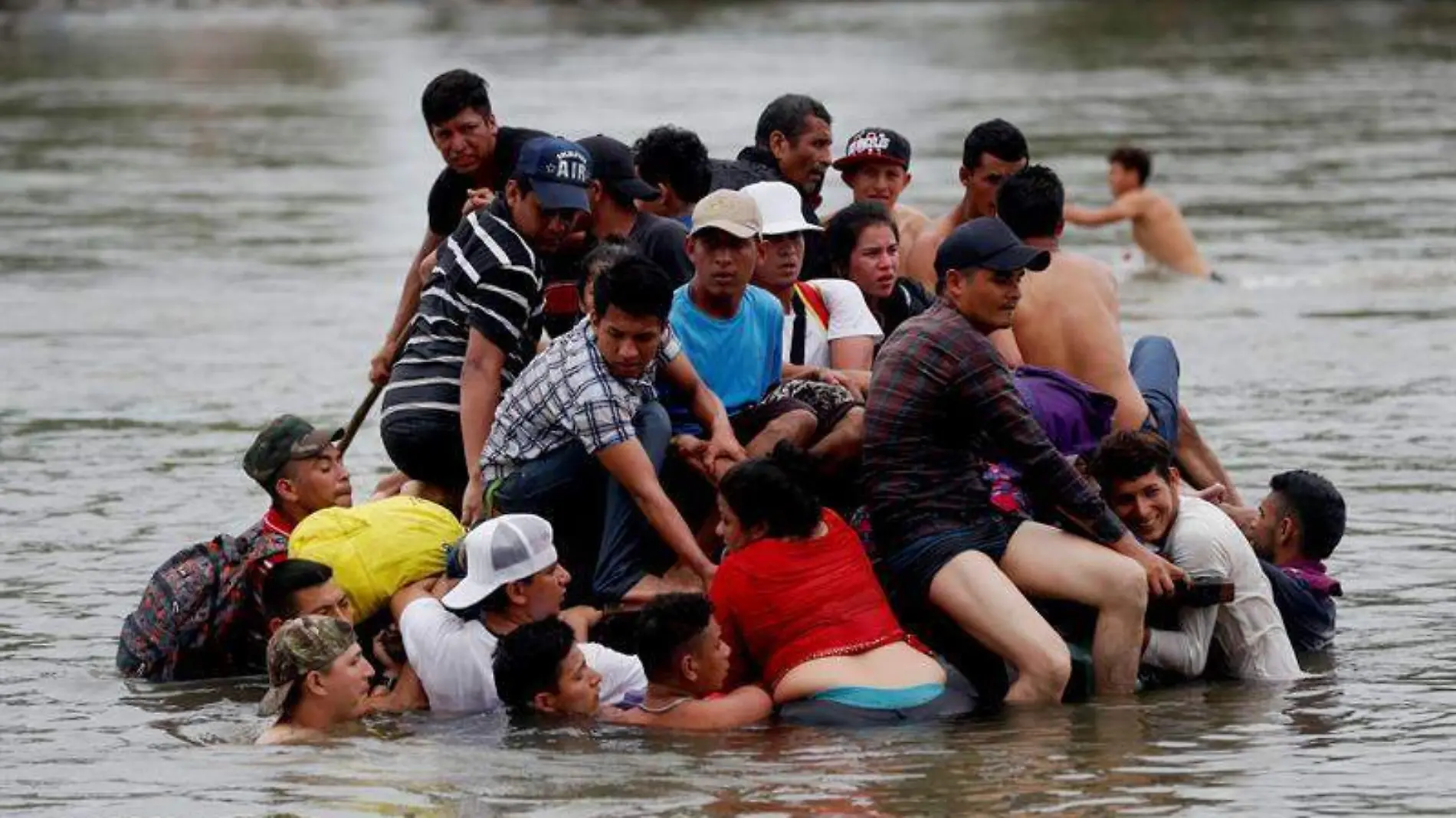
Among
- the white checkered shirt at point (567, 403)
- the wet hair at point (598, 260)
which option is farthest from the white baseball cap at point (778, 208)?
the white checkered shirt at point (567, 403)

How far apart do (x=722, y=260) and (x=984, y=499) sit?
1.31m

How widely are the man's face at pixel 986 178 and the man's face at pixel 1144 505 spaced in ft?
7.30

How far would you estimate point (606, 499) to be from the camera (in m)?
11.3

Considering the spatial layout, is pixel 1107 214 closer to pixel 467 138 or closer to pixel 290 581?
pixel 467 138

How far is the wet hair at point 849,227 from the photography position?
1235cm

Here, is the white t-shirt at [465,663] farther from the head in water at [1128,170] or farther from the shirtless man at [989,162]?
the head in water at [1128,170]

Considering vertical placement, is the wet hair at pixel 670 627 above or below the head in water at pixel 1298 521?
below

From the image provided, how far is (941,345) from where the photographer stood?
10.6m

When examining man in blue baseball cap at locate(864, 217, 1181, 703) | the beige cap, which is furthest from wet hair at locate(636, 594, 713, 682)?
the beige cap

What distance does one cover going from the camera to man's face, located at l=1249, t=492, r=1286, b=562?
1186 cm

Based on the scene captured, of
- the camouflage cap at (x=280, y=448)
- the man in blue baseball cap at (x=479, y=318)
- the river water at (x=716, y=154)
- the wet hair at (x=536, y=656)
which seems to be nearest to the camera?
the river water at (x=716, y=154)

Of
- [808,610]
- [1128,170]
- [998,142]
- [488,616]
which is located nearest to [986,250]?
[808,610]

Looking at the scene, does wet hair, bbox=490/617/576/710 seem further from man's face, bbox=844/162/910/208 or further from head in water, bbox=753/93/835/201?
man's face, bbox=844/162/910/208

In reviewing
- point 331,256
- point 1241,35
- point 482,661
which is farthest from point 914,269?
point 1241,35
